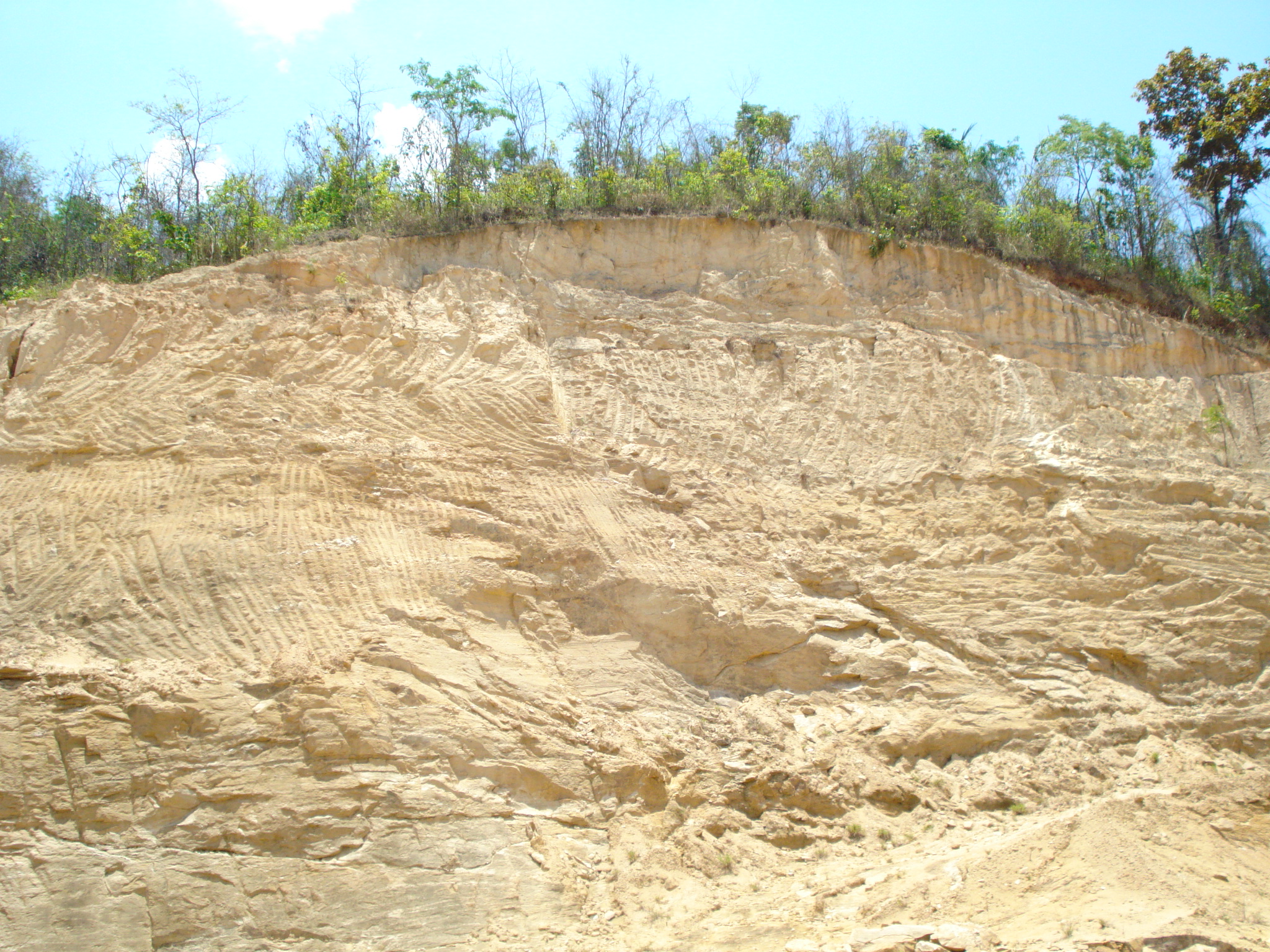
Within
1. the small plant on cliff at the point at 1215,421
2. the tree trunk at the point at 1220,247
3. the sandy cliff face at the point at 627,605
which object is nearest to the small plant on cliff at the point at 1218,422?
the small plant on cliff at the point at 1215,421

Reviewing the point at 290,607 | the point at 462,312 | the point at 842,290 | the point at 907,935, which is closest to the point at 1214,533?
the point at 842,290

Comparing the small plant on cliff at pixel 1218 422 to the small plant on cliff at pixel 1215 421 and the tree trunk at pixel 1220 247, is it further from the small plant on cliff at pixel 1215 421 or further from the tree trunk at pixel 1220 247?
the tree trunk at pixel 1220 247

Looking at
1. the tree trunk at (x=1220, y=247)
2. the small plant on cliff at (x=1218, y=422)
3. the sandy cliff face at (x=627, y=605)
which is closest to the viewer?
the sandy cliff face at (x=627, y=605)

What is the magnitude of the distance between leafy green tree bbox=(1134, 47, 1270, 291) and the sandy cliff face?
4.80 metres

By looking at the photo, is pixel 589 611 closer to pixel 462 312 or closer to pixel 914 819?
pixel 914 819

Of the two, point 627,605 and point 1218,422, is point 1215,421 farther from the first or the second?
point 627,605

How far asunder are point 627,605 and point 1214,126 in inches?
468

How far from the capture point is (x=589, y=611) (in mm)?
6840

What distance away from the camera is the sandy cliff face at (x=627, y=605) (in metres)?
5.11

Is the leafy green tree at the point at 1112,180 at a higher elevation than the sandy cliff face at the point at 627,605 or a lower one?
higher

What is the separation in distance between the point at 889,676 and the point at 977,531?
1768 millimetres

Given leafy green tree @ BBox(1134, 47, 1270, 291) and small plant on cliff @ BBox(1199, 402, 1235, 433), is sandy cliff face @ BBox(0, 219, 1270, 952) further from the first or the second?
leafy green tree @ BBox(1134, 47, 1270, 291)

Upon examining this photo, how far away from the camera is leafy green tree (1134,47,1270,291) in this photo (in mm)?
12914

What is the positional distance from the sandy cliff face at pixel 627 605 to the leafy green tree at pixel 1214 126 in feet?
15.8
